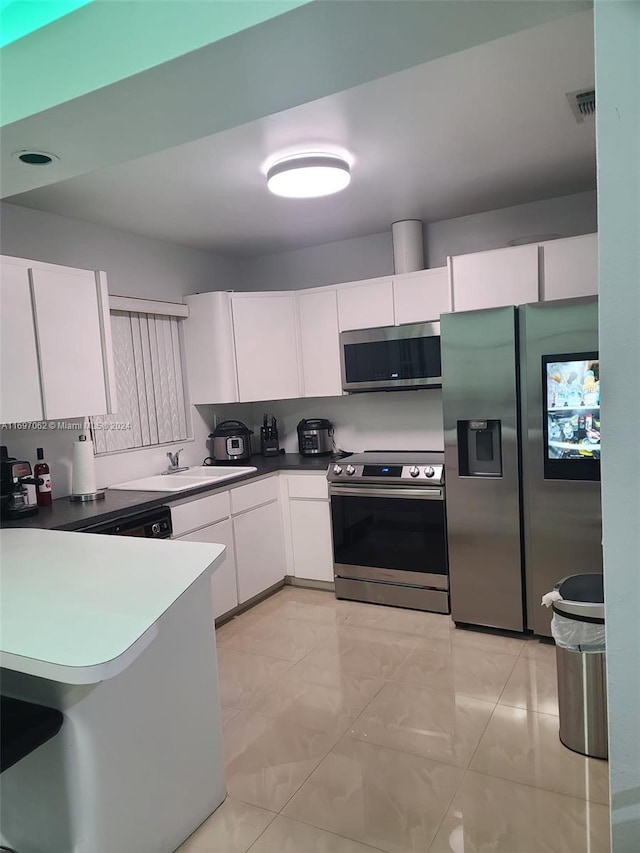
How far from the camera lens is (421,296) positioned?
369 centimetres

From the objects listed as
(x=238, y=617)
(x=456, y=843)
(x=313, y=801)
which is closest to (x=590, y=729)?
(x=456, y=843)

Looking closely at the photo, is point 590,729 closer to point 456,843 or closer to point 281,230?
point 456,843

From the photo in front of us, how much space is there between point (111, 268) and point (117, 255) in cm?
10

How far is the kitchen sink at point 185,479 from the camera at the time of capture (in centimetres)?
341

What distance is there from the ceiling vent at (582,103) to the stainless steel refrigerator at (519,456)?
2.66 feet

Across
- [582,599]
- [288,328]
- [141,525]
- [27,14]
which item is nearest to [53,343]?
[141,525]

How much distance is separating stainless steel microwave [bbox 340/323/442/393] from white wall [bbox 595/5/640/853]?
261 cm

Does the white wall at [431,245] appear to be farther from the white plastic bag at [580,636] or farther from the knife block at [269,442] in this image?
the white plastic bag at [580,636]

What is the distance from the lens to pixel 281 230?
3.90 metres

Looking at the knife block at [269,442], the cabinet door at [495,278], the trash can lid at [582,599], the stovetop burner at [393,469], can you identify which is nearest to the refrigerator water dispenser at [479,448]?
the stovetop burner at [393,469]

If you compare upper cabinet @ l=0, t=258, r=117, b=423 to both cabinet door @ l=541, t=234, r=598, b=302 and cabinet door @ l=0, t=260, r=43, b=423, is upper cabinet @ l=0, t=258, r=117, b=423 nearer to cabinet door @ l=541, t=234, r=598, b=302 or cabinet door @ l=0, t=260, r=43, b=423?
cabinet door @ l=0, t=260, r=43, b=423

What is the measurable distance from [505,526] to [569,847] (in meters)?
1.57

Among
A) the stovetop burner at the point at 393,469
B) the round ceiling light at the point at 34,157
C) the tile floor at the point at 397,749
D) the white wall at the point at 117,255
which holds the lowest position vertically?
the tile floor at the point at 397,749

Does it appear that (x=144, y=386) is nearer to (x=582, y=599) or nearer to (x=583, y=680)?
(x=582, y=599)
